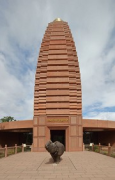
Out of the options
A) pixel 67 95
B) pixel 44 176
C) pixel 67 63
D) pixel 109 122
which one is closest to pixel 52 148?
pixel 44 176

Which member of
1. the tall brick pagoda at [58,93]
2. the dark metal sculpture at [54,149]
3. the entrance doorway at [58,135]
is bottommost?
the entrance doorway at [58,135]

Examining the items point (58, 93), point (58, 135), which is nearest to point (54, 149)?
point (58, 93)

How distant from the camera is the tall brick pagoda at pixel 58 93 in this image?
27.4 metres

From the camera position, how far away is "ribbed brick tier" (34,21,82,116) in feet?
94.9

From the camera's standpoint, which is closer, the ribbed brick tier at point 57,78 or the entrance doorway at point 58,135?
the ribbed brick tier at point 57,78

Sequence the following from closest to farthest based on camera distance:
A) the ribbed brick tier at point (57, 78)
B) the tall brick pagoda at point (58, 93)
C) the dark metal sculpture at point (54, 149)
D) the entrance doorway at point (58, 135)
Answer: the dark metal sculpture at point (54, 149) < the tall brick pagoda at point (58, 93) < the ribbed brick tier at point (57, 78) < the entrance doorway at point (58, 135)

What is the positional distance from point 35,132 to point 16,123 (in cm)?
634

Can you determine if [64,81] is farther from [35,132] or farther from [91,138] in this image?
[91,138]

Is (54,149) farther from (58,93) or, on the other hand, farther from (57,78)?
(57,78)

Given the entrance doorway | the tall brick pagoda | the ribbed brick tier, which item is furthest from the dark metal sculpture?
the entrance doorway

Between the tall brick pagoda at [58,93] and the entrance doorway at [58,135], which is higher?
the tall brick pagoda at [58,93]

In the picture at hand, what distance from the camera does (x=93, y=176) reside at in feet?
32.9

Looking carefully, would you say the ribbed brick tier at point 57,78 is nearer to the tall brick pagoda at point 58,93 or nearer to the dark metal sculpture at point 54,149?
the tall brick pagoda at point 58,93

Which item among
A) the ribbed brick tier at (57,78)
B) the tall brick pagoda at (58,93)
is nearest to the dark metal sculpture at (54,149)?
the tall brick pagoda at (58,93)
